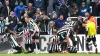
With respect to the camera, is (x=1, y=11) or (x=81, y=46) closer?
(x=81, y=46)

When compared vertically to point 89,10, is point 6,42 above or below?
below

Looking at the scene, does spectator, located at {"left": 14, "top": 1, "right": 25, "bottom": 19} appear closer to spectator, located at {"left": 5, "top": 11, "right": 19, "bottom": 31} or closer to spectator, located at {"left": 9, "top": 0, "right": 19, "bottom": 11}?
spectator, located at {"left": 9, "top": 0, "right": 19, "bottom": 11}

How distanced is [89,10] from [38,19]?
290cm

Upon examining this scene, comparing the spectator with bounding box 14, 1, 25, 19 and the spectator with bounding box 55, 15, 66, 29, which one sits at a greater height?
the spectator with bounding box 14, 1, 25, 19

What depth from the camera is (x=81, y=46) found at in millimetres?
→ 21516

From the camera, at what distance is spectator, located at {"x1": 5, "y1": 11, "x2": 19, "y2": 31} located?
2182cm

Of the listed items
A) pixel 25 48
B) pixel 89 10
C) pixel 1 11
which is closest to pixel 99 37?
pixel 89 10

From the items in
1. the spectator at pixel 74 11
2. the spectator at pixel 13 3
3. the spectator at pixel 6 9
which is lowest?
the spectator at pixel 74 11

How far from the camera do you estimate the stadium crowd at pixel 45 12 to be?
2170cm

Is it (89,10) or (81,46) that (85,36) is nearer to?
(81,46)

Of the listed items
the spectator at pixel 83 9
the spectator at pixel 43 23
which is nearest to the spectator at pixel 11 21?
the spectator at pixel 43 23

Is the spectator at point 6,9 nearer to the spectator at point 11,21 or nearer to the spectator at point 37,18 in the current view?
the spectator at point 11,21

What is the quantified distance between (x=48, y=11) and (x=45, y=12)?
1202 mm

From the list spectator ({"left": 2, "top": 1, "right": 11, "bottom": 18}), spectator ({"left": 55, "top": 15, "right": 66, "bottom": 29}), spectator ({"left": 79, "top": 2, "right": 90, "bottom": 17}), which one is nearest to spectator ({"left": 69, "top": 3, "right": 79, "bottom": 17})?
spectator ({"left": 79, "top": 2, "right": 90, "bottom": 17})
